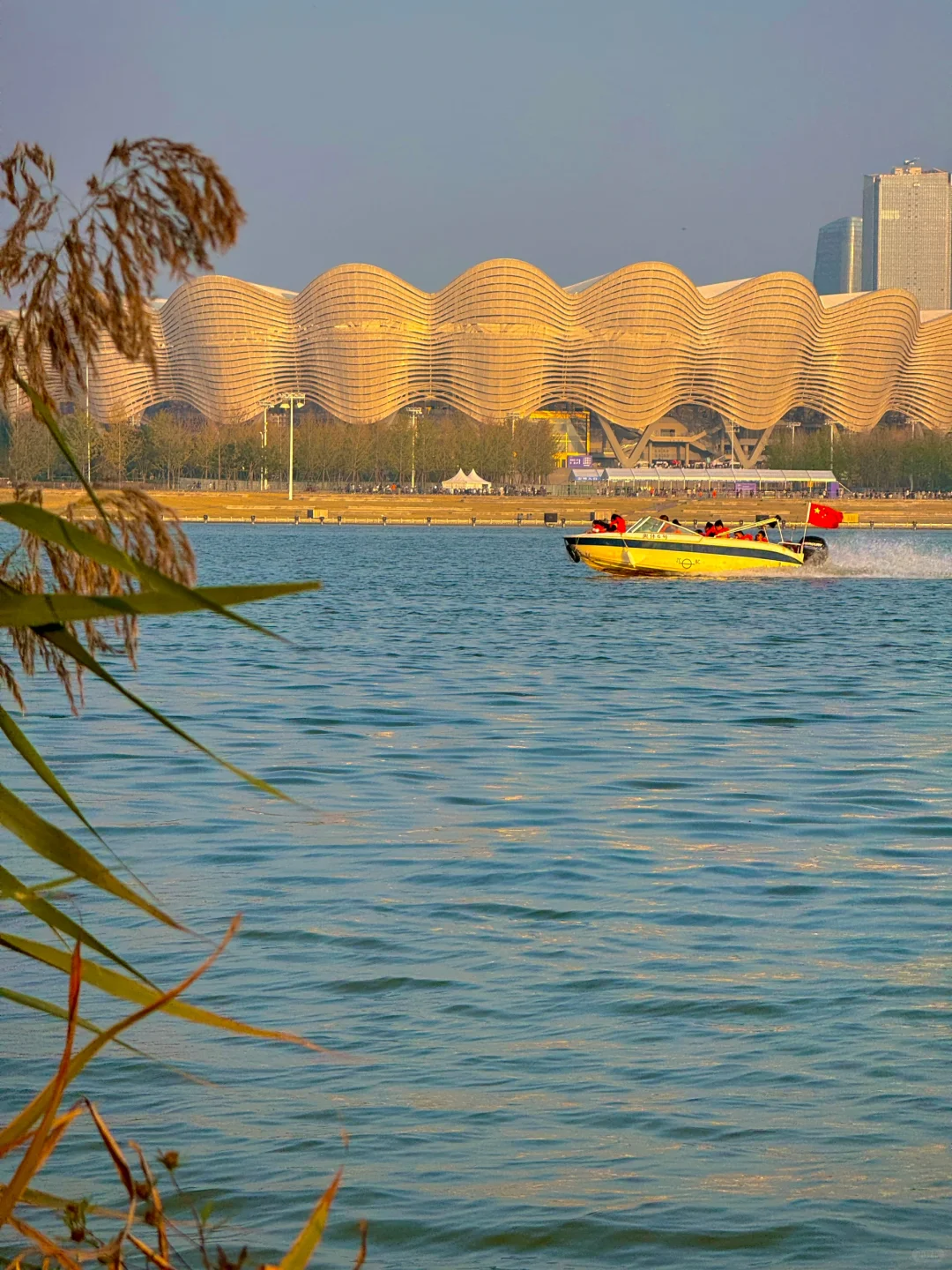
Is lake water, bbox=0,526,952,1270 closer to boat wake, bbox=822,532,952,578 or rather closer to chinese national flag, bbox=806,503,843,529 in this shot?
chinese national flag, bbox=806,503,843,529

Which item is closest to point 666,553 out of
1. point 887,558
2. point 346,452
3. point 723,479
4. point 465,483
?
point 887,558

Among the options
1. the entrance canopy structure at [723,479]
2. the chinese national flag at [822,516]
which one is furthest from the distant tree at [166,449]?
the chinese national flag at [822,516]

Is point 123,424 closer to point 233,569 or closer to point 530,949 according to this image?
point 233,569

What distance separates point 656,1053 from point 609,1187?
127 centimetres

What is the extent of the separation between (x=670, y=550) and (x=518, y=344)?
11436cm

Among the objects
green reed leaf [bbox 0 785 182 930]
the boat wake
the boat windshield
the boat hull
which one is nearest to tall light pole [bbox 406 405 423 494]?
the boat wake

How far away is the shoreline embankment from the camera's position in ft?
349

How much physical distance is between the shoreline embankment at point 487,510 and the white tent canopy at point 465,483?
10.5 m

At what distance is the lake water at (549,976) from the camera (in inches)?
188

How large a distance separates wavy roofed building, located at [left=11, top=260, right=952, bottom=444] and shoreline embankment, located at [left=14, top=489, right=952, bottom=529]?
38112 mm

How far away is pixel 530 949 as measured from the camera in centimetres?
755

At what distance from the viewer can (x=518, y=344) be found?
15700 cm

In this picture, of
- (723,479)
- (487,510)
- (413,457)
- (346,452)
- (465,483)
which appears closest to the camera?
(487,510)

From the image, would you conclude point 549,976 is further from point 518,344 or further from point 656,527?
point 518,344
